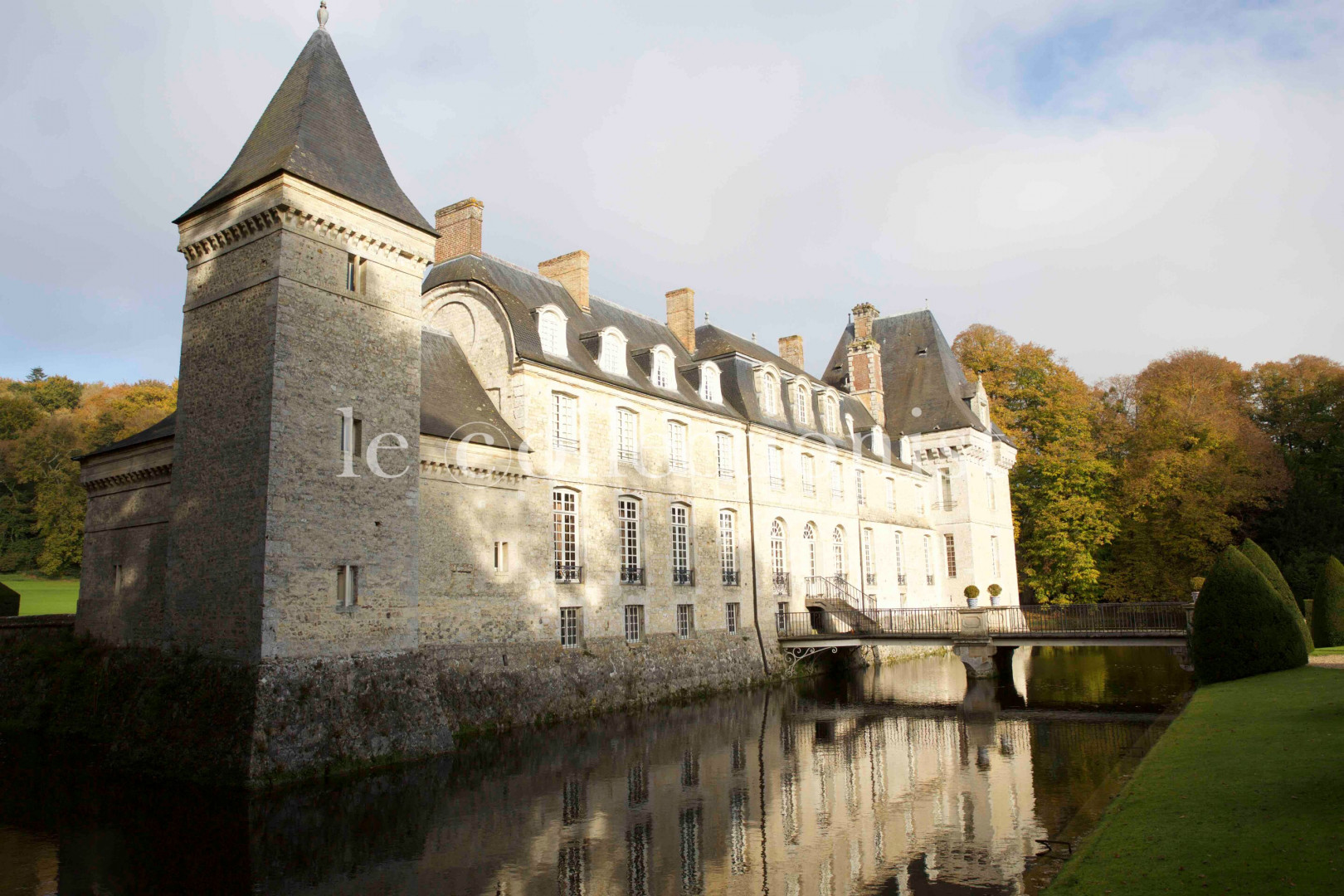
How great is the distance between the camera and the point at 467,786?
40.8 feet

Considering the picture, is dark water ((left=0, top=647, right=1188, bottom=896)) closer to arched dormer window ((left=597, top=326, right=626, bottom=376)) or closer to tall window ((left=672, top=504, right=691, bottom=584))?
tall window ((left=672, top=504, right=691, bottom=584))

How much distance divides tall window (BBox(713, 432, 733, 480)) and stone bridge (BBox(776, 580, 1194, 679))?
4.59 metres

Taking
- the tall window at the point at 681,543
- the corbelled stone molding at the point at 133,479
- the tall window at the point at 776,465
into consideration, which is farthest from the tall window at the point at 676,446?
the corbelled stone molding at the point at 133,479

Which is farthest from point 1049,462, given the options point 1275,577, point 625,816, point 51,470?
point 51,470

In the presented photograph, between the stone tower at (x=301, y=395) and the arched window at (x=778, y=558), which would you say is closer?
the stone tower at (x=301, y=395)

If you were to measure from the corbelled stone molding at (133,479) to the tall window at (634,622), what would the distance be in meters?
9.79

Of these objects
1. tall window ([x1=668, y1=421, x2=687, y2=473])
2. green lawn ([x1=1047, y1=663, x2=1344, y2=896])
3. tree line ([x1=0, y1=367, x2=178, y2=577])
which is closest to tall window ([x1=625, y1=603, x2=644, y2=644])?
tall window ([x1=668, y1=421, x2=687, y2=473])

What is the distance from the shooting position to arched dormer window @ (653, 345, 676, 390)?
76.0ft

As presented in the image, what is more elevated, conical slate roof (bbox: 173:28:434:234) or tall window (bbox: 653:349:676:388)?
conical slate roof (bbox: 173:28:434:234)

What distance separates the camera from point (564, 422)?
19844 millimetres

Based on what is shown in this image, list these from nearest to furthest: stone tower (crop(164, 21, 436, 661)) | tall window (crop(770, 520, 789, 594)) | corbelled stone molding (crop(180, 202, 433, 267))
→ stone tower (crop(164, 21, 436, 661)) < corbelled stone molding (crop(180, 202, 433, 267)) < tall window (crop(770, 520, 789, 594))

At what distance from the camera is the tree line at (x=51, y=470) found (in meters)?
40.5

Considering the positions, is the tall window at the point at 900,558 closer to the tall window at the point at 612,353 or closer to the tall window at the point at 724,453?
the tall window at the point at 724,453

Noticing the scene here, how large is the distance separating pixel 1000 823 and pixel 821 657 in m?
18.0
